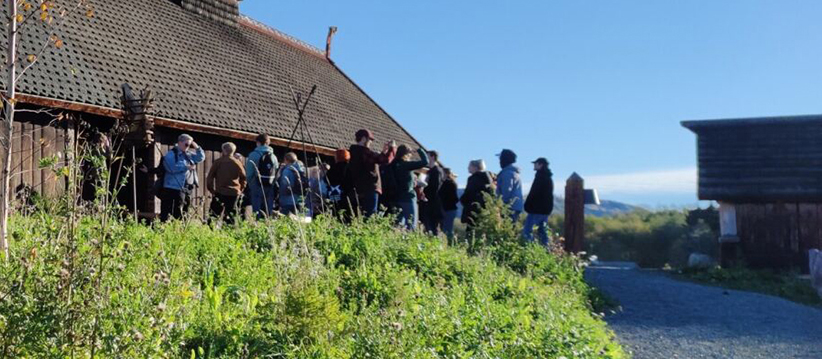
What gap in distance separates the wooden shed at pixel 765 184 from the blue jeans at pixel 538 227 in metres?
7.51

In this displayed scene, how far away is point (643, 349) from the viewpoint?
8164mm

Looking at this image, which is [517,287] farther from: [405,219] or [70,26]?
[70,26]

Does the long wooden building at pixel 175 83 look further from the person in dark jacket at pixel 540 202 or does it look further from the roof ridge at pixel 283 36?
the person in dark jacket at pixel 540 202

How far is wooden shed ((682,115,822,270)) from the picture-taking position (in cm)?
1877

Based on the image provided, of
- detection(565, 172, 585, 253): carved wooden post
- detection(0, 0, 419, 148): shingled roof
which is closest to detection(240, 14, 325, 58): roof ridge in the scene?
detection(0, 0, 419, 148): shingled roof

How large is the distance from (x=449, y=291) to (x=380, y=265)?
2.33 ft

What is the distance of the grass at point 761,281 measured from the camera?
47.2ft

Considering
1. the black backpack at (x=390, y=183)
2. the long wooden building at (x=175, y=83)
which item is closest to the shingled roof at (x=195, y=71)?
the long wooden building at (x=175, y=83)

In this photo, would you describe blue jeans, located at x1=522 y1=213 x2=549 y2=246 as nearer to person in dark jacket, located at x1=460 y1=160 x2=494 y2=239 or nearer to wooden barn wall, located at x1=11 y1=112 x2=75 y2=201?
person in dark jacket, located at x1=460 y1=160 x2=494 y2=239

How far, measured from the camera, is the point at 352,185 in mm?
10828

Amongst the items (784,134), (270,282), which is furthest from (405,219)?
(784,134)

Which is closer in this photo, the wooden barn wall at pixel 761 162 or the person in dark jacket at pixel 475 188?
the person in dark jacket at pixel 475 188

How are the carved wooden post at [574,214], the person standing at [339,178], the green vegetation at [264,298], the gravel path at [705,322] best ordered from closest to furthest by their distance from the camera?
the green vegetation at [264,298], the gravel path at [705,322], the person standing at [339,178], the carved wooden post at [574,214]

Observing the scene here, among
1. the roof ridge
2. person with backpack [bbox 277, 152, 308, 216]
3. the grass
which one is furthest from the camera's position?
the roof ridge
